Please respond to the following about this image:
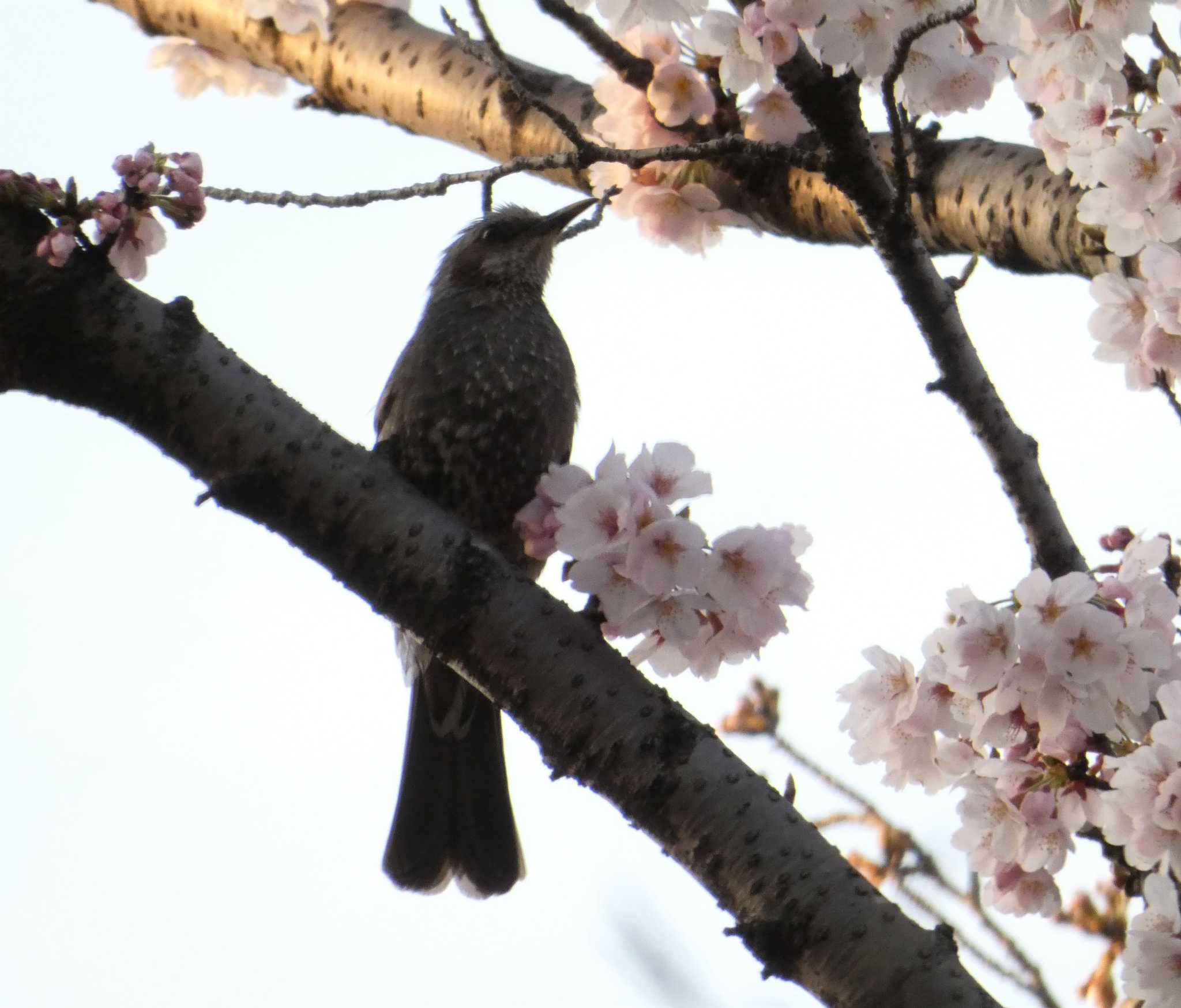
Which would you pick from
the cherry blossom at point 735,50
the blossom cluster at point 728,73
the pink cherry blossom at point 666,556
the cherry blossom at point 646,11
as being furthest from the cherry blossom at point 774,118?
the pink cherry blossom at point 666,556

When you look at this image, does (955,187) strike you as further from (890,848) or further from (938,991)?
(938,991)

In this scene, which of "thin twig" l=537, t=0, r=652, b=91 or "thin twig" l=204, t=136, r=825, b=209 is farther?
"thin twig" l=537, t=0, r=652, b=91

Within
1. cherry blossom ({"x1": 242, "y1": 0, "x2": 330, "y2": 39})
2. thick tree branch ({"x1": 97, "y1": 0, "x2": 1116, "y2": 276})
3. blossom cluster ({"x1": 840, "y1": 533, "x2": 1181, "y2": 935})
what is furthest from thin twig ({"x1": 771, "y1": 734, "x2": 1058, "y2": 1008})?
cherry blossom ({"x1": 242, "y1": 0, "x2": 330, "y2": 39})

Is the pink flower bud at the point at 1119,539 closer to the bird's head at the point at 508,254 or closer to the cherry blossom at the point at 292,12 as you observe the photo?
the bird's head at the point at 508,254

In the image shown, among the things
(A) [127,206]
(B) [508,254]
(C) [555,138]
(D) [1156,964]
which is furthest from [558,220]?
(D) [1156,964]

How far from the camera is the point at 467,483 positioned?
2.79 meters

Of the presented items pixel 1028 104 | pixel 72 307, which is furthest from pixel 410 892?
pixel 1028 104

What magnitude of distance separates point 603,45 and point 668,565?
3.11 ft

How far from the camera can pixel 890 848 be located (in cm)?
256

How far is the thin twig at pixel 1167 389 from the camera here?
198 centimetres

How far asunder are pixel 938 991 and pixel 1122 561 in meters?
0.79

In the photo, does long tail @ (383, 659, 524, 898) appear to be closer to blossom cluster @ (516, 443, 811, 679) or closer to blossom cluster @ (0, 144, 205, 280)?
blossom cluster @ (516, 443, 811, 679)

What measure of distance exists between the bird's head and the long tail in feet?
3.35

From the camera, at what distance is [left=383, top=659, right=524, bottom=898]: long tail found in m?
2.77
